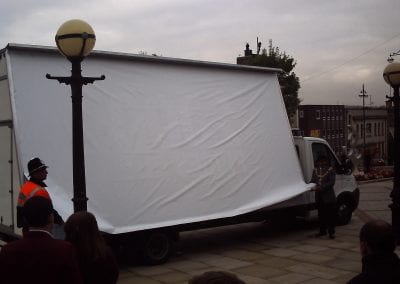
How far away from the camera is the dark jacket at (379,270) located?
10.1ft

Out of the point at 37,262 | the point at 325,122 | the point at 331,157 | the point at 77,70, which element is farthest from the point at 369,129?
the point at 37,262

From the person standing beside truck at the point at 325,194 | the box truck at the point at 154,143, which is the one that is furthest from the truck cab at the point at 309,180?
the person standing beside truck at the point at 325,194

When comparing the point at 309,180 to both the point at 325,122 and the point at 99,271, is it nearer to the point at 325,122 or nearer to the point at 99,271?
the point at 99,271

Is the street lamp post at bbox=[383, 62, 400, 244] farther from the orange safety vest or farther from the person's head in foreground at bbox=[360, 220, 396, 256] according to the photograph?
the person's head in foreground at bbox=[360, 220, 396, 256]

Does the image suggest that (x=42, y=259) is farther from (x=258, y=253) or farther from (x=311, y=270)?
(x=258, y=253)

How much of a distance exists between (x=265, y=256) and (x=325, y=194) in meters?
2.35

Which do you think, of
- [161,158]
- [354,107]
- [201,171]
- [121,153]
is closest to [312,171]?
[201,171]

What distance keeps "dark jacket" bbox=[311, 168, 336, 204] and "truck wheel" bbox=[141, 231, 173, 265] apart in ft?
12.6

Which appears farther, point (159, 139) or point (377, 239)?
point (159, 139)

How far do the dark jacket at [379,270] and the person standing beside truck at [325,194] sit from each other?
7941 mm

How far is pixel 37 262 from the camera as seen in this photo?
3.13m

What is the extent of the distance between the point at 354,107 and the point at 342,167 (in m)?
77.4

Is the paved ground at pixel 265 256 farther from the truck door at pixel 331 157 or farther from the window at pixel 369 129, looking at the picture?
the window at pixel 369 129

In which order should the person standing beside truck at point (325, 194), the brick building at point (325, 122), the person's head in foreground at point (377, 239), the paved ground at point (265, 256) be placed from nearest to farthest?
the person's head in foreground at point (377, 239)
the paved ground at point (265, 256)
the person standing beside truck at point (325, 194)
the brick building at point (325, 122)
